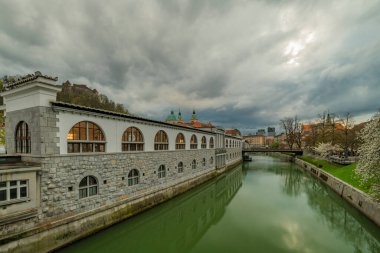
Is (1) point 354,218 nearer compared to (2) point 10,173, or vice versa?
(2) point 10,173

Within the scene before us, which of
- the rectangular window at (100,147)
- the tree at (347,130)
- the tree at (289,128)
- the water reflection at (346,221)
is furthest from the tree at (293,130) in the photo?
the rectangular window at (100,147)

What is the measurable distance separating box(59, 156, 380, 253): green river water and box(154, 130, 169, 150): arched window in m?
4.91

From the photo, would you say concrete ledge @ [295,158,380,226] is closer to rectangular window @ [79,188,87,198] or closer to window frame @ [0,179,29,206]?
rectangular window @ [79,188,87,198]

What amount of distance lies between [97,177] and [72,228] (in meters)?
2.72

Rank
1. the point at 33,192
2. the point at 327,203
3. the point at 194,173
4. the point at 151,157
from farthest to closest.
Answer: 1. the point at 194,173
2. the point at 327,203
3. the point at 151,157
4. the point at 33,192

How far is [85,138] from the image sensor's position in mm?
10977

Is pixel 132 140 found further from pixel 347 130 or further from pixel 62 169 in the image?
pixel 347 130

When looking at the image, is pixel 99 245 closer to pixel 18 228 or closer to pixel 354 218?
pixel 18 228

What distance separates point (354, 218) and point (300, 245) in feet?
23.1

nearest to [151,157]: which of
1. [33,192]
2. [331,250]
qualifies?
[33,192]

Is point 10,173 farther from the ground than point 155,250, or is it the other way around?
point 10,173

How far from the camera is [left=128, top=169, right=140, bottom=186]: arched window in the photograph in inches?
538

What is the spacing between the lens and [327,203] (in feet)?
58.6

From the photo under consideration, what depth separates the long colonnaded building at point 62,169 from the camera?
26.9ft
